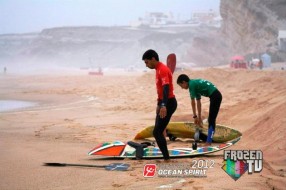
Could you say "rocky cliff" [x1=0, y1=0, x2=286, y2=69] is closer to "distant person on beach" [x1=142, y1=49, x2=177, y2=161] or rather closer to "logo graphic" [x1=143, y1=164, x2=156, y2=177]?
"distant person on beach" [x1=142, y1=49, x2=177, y2=161]

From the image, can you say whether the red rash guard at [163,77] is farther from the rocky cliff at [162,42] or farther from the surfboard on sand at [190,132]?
the rocky cliff at [162,42]

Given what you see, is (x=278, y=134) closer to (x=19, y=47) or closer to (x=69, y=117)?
(x=69, y=117)

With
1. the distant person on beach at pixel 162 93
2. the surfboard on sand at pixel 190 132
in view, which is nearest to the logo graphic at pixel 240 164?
the distant person on beach at pixel 162 93

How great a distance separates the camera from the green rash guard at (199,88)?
8078mm

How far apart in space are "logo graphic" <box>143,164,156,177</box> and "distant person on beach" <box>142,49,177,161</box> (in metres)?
0.42

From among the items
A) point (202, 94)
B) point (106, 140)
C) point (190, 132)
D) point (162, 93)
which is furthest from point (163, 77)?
point (106, 140)

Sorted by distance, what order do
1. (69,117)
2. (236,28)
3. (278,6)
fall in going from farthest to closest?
(236,28)
(278,6)
(69,117)

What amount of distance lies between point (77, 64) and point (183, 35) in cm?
2798

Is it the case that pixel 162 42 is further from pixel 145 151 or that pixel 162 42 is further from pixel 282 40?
pixel 145 151

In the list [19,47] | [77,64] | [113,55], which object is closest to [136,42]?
[113,55]

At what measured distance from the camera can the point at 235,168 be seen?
5.74 metres

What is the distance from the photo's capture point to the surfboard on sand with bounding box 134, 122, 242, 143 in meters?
9.08

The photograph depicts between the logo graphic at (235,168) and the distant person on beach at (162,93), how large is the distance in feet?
3.72

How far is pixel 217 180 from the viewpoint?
5.41 meters
